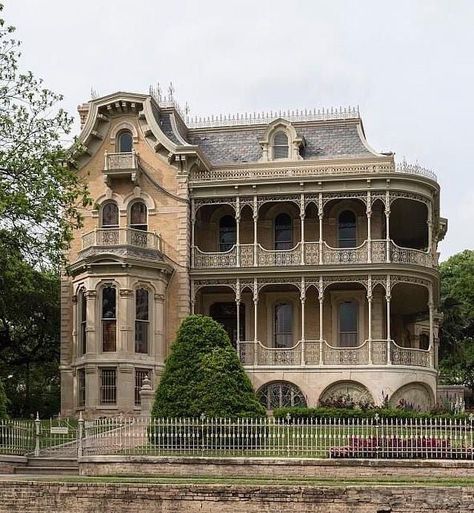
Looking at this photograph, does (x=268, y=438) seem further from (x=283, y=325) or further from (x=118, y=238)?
(x=283, y=325)

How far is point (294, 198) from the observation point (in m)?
38.6

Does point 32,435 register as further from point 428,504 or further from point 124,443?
point 428,504

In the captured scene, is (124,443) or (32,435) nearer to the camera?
(124,443)

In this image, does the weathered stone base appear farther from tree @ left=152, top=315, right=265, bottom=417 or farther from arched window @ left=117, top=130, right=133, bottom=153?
arched window @ left=117, top=130, right=133, bottom=153

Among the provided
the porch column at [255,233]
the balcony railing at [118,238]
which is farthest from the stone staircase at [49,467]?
the porch column at [255,233]

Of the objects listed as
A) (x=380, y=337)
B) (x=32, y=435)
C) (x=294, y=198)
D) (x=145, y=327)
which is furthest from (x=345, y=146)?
(x=32, y=435)

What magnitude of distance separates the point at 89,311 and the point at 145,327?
2.18 meters

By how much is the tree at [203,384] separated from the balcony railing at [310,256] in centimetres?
906

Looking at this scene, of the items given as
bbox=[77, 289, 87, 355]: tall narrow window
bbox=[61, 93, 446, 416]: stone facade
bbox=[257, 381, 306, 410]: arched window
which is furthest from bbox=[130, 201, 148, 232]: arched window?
bbox=[257, 381, 306, 410]: arched window

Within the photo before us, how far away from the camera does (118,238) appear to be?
3788 centimetres

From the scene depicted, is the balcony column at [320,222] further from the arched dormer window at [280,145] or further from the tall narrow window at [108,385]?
the tall narrow window at [108,385]

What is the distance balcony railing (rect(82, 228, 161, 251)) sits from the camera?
37.8m

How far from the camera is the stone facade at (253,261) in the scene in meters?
37.2

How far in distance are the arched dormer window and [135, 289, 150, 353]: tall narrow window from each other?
8.21m
